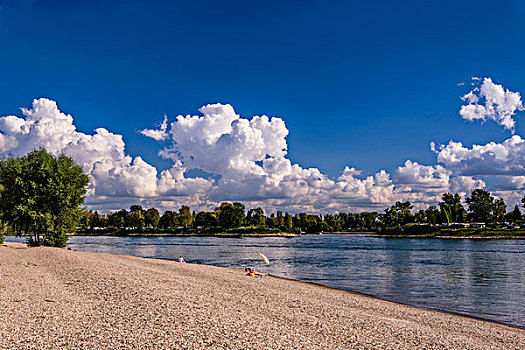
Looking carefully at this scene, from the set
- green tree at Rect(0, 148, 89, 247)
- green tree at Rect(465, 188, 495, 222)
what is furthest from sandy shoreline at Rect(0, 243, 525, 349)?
green tree at Rect(465, 188, 495, 222)

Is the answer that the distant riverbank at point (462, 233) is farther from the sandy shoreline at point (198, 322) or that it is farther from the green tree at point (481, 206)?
the sandy shoreline at point (198, 322)

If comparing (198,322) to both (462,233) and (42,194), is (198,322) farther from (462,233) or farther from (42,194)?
(462,233)

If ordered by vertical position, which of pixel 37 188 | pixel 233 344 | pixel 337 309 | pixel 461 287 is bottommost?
pixel 461 287

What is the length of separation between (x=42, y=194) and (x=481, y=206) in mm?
210524

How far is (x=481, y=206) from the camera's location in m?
193

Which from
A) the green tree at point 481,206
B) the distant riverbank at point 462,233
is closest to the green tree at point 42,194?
the distant riverbank at point 462,233

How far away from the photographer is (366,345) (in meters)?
11.8

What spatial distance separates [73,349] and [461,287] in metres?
31.9

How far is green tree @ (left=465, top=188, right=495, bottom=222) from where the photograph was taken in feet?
630

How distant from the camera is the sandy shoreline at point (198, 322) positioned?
36.2 ft

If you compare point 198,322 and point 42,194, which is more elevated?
point 42,194

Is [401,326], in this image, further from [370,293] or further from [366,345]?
[370,293]

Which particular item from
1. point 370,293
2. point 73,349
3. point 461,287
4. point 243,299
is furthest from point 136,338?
point 461,287

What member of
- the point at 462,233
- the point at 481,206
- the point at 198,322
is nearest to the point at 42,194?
the point at 198,322
